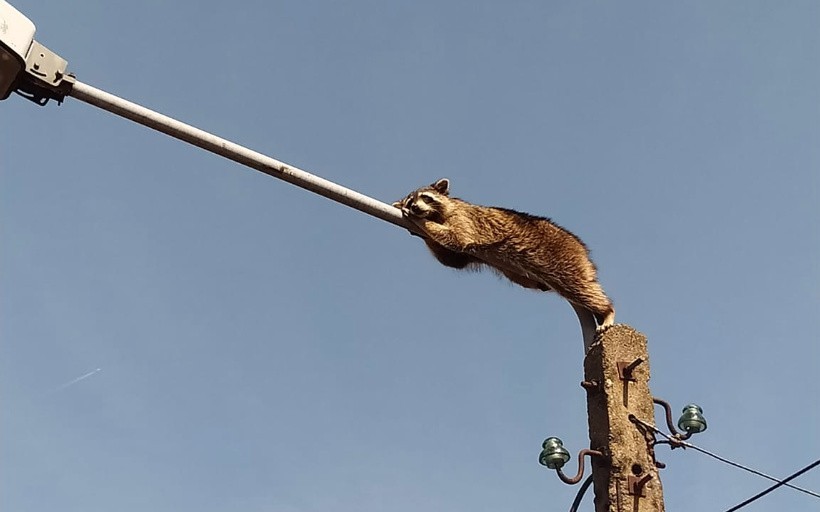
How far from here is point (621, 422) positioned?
4117 mm

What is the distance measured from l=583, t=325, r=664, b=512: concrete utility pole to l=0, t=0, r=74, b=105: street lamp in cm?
291

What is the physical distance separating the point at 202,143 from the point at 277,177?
1.28 feet

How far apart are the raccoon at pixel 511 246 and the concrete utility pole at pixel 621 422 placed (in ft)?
0.71

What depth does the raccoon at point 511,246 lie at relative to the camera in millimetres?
4656

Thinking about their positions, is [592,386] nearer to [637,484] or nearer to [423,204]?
[637,484]

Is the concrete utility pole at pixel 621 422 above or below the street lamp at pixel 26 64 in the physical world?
below

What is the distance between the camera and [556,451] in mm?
4121

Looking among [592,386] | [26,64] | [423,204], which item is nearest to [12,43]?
[26,64]

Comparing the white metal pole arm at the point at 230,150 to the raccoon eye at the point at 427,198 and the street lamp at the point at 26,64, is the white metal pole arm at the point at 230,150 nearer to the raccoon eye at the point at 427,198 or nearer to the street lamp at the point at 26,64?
the street lamp at the point at 26,64

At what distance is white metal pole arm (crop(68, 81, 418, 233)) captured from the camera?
3.99m

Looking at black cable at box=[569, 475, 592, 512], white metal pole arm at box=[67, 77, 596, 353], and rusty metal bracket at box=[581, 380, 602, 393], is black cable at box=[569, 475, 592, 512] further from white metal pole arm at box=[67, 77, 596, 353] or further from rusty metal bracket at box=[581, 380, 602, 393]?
white metal pole arm at box=[67, 77, 596, 353]

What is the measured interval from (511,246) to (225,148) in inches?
64.3

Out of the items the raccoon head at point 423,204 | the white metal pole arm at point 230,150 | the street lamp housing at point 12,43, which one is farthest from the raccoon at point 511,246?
the street lamp housing at point 12,43

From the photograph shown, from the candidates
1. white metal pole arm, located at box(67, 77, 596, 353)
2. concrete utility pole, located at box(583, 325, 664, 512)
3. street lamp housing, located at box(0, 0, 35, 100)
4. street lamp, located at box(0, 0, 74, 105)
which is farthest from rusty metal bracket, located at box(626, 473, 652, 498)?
street lamp housing, located at box(0, 0, 35, 100)
